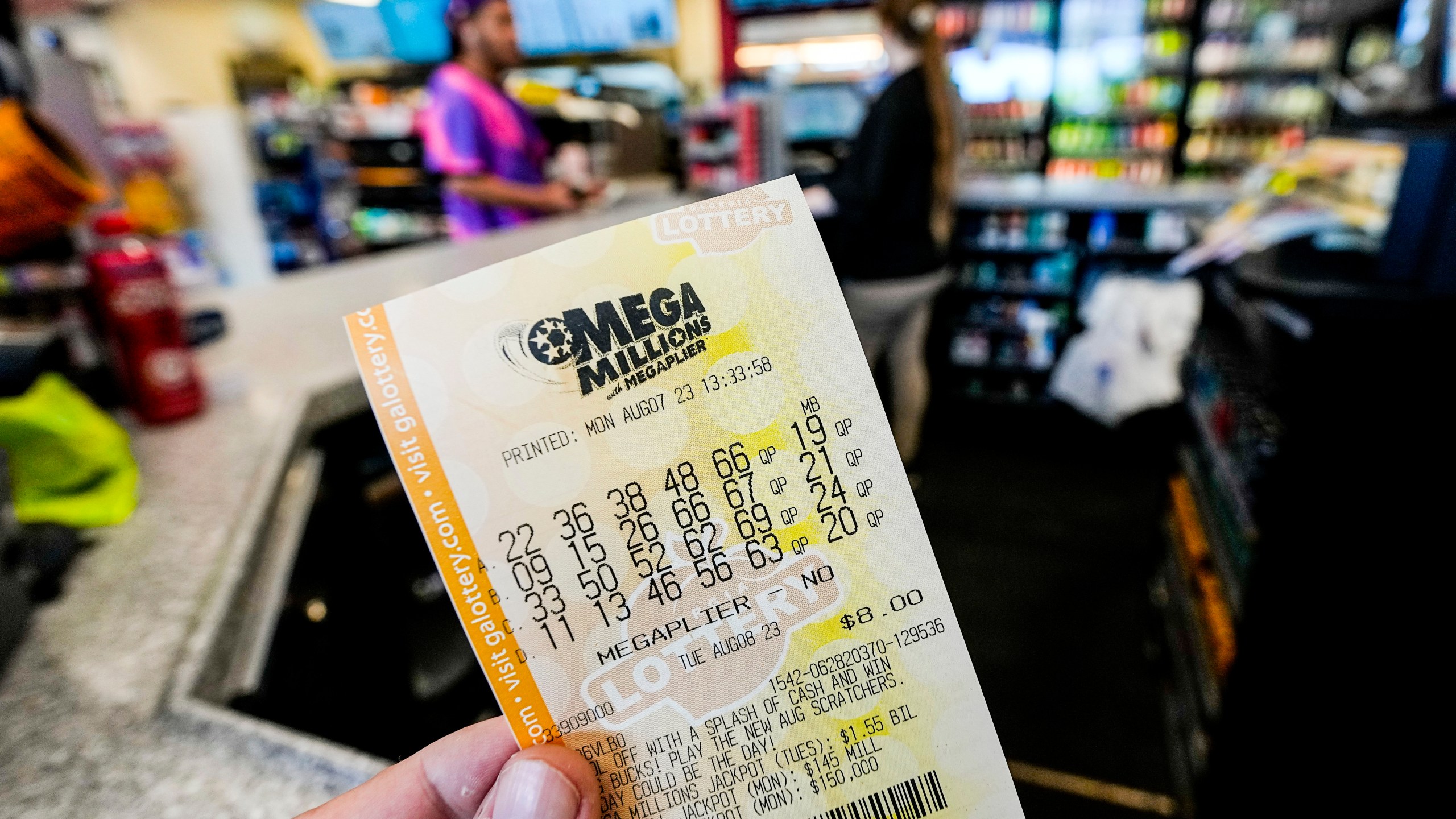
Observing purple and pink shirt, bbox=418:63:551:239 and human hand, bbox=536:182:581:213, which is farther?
human hand, bbox=536:182:581:213

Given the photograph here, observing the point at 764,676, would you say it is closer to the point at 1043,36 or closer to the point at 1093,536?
the point at 1093,536

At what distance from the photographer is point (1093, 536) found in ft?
10.4

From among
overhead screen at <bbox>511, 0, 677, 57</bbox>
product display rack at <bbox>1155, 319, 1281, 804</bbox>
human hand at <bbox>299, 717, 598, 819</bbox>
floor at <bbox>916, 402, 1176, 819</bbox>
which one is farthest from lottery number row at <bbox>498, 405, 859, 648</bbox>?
overhead screen at <bbox>511, 0, 677, 57</bbox>

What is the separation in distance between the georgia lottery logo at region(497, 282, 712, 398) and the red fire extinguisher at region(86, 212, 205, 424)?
1.19 metres

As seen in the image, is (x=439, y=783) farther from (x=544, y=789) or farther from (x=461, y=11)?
(x=461, y=11)

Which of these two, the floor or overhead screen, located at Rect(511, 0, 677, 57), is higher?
overhead screen, located at Rect(511, 0, 677, 57)

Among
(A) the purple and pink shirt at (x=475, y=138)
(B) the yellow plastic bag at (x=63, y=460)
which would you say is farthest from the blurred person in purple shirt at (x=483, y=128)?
(B) the yellow plastic bag at (x=63, y=460)

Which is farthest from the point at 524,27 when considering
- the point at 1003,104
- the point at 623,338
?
the point at 623,338

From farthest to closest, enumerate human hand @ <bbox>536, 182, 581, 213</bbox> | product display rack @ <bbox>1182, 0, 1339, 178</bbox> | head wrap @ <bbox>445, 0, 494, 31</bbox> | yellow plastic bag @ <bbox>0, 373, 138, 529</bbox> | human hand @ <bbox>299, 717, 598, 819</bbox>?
1. product display rack @ <bbox>1182, 0, 1339, 178</bbox>
2. human hand @ <bbox>536, 182, 581, 213</bbox>
3. head wrap @ <bbox>445, 0, 494, 31</bbox>
4. yellow plastic bag @ <bbox>0, 373, 138, 529</bbox>
5. human hand @ <bbox>299, 717, 598, 819</bbox>

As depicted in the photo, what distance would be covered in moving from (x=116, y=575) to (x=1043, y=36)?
6124 millimetres

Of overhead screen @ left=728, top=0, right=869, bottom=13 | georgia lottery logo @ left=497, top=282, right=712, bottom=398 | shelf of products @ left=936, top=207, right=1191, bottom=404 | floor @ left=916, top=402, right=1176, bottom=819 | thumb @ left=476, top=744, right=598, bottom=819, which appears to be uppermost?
overhead screen @ left=728, top=0, right=869, bottom=13

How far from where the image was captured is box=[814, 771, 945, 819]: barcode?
0.46 metres

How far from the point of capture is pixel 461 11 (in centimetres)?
237

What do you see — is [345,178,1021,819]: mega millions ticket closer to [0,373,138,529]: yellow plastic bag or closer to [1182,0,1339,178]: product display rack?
[0,373,138,529]: yellow plastic bag
